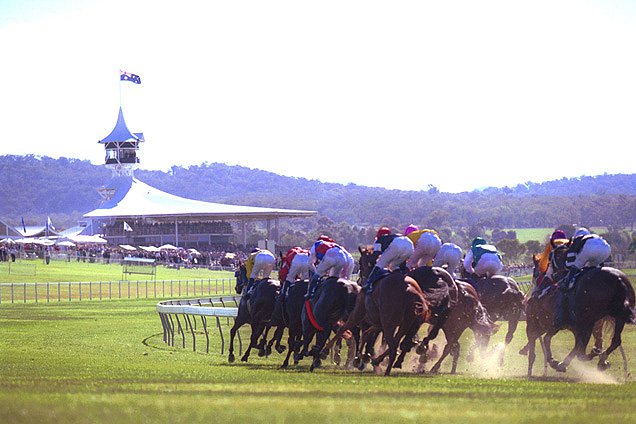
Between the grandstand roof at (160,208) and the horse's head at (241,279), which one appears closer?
the horse's head at (241,279)

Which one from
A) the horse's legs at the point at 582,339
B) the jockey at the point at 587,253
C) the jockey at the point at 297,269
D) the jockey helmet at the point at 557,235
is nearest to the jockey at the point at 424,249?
the jockey at the point at 297,269

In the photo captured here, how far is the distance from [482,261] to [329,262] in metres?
3.80

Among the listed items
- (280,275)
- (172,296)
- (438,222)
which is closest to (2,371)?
(280,275)

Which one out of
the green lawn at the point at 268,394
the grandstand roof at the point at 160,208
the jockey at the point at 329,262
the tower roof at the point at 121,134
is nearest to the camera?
the green lawn at the point at 268,394

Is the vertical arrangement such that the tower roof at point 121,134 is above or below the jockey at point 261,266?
above

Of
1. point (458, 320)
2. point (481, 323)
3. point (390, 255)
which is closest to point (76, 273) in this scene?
point (481, 323)

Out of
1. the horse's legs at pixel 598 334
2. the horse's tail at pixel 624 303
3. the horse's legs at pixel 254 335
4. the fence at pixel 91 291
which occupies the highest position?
the horse's tail at pixel 624 303

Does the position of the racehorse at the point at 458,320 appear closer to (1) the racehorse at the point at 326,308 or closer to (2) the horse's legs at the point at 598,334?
(1) the racehorse at the point at 326,308

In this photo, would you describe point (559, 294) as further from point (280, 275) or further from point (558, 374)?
point (280, 275)

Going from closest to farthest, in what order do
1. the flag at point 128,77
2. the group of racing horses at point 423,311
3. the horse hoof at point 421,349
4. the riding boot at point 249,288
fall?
the group of racing horses at point 423,311, the horse hoof at point 421,349, the riding boot at point 249,288, the flag at point 128,77

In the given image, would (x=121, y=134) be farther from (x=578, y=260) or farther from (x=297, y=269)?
(x=578, y=260)

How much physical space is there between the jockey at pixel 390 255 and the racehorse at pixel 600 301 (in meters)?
2.14

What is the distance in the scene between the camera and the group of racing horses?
14.3 m

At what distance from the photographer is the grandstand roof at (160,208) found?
9862 centimetres
